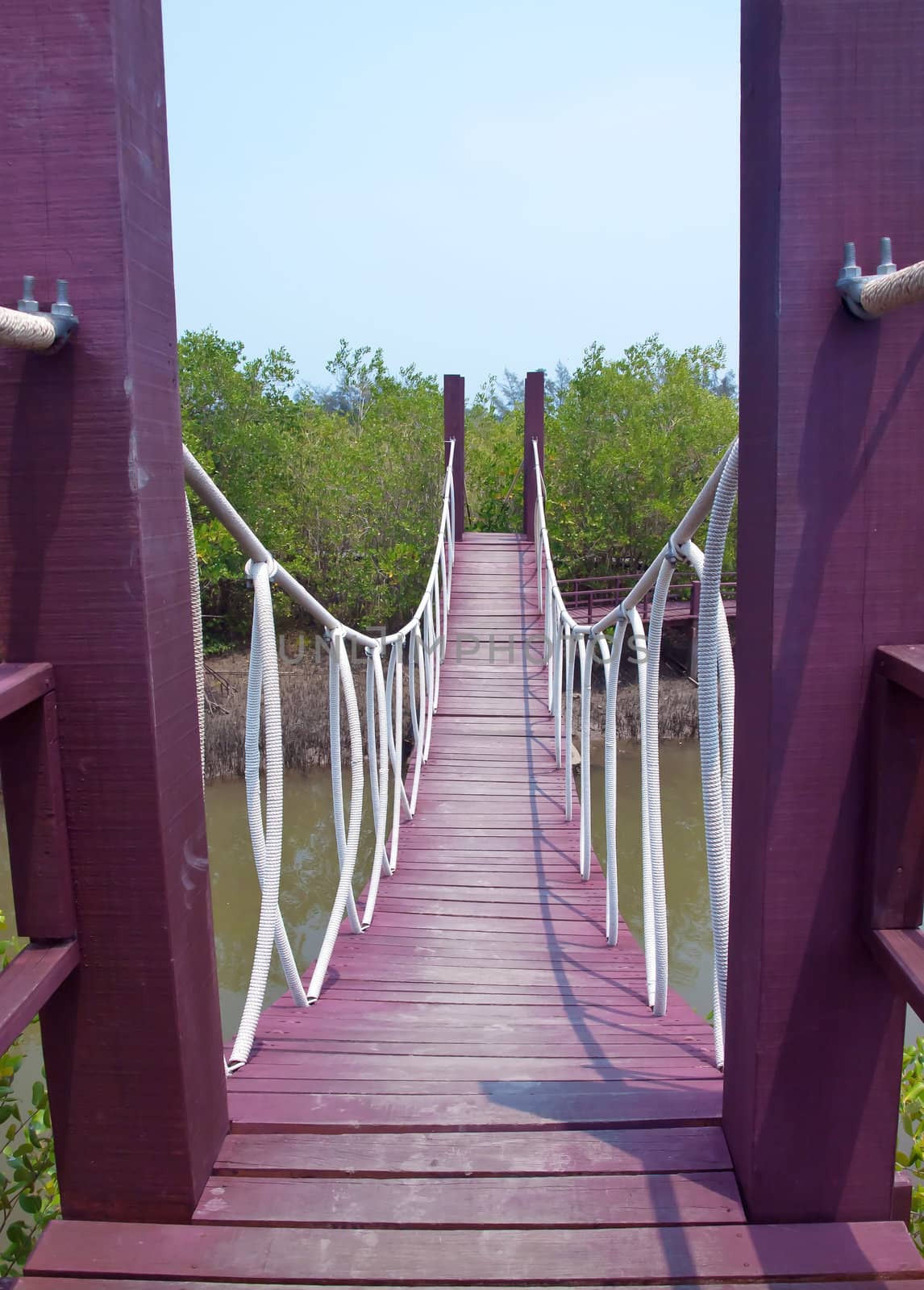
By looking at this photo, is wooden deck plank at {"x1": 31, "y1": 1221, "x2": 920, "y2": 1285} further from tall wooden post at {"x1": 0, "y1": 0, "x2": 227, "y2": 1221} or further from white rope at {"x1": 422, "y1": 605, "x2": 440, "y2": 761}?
white rope at {"x1": 422, "y1": 605, "x2": 440, "y2": 761}

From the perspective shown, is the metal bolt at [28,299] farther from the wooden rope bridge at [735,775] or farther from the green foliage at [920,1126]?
the green foliage at [920,1126]

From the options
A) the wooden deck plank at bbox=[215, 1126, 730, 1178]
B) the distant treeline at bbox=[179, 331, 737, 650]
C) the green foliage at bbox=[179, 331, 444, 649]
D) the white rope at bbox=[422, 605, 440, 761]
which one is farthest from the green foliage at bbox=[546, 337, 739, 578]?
the wooden deck plank at bbox=[215, 1126, 730, 1178]

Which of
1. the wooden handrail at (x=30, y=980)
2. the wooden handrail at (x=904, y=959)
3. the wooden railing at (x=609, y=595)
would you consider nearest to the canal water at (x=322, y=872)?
the wooden railing at (x=609, y=595)

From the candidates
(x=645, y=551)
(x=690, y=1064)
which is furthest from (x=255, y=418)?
(x=690, y=1064)

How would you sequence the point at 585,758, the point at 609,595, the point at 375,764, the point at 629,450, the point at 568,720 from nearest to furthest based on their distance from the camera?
the point at 375,764 → the point at 585,758 → the point at 568,720 → the point at 609,595 → the point at 629,450

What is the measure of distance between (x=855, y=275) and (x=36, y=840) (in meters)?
1.00

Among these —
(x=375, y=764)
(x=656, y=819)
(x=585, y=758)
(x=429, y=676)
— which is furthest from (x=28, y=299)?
(x=429, y=676)

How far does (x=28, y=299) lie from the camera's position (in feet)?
3.10

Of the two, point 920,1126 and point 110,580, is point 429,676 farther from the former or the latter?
point 110,580

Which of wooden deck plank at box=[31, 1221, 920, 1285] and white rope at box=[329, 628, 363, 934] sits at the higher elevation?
white rope at box=[329, 628, 363, 934]

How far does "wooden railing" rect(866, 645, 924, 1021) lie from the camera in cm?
100

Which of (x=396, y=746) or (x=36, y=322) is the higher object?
(x=36, y=322)

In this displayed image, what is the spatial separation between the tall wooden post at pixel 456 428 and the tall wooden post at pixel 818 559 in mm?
7567

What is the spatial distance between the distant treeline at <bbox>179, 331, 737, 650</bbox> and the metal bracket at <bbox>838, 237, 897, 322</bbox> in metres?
11.9
